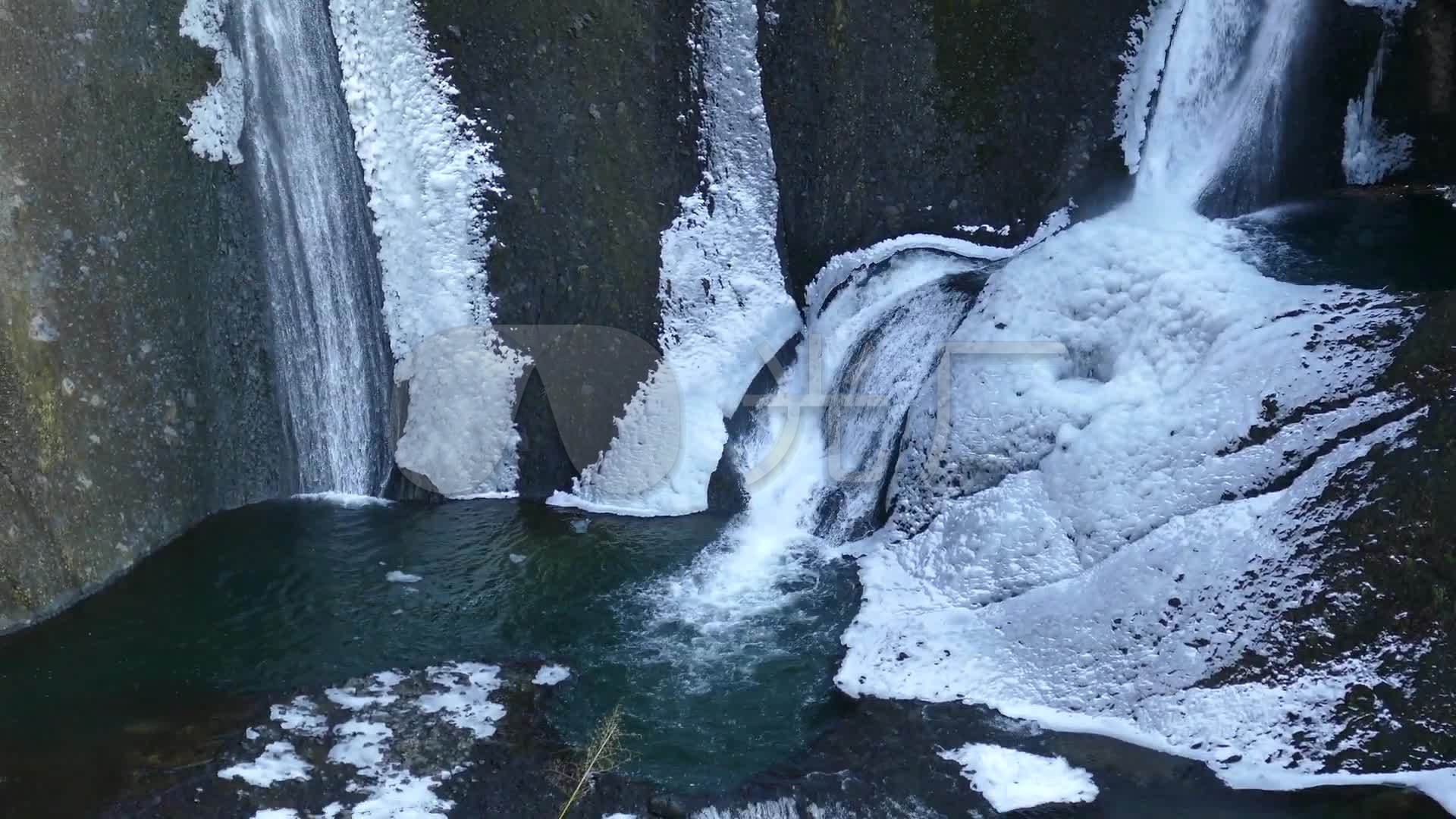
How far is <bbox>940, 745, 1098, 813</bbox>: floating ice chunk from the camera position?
450 cm

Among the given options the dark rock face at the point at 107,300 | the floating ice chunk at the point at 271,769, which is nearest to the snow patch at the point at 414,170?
the dark rock face at the point at 107,300

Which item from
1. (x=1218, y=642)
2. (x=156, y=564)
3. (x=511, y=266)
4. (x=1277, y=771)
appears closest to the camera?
(x=1277, y=771)

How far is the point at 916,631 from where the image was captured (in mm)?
5473

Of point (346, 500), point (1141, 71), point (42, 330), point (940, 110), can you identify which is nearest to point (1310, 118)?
point (1141, 71)

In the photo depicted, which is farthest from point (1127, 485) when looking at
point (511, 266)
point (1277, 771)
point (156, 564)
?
point (156, 564)

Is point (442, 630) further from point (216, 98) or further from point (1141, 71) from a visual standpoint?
point (1141, 71)

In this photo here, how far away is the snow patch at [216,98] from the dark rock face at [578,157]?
3.29 ft

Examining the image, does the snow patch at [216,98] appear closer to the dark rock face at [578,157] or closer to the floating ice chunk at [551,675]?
the dark rock face at [578,157]

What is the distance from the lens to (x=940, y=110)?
Answer: 21.1 feet

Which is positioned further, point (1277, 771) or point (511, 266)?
point (511, 266)

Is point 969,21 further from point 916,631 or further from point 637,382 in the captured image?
point 916,631

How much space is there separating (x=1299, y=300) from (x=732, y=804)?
11.1ft

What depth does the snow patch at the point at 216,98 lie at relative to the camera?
5.93 m

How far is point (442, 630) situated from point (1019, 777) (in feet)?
8.73
